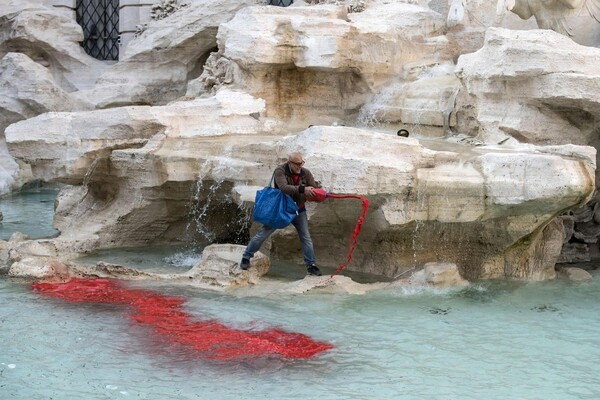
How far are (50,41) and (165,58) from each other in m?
2.56

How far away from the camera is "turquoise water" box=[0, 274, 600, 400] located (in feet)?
19.5

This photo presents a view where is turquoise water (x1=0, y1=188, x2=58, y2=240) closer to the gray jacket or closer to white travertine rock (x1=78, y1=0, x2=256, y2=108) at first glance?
white travertine rock (x1=78, y1=0, x2=256, y2=108)

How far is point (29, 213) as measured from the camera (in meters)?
13.2

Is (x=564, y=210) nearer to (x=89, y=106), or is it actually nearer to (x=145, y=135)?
(x=145, y=135)

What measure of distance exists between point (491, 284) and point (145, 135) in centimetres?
391

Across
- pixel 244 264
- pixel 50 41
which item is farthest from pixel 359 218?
pixel 50 41

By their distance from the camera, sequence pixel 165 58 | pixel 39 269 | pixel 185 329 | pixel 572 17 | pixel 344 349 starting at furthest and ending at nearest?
pixel 165 58 → pixel 572 17 → pixel 39 269 → pixel 185 329 → pixel 344 349

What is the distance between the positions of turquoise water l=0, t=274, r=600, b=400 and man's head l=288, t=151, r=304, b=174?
1065 mm

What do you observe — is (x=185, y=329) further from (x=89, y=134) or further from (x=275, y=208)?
(x=89, y=134)

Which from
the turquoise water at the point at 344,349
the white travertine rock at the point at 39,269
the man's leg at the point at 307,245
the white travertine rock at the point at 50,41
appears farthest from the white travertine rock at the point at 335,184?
the white travertine rock at the point at 50,41

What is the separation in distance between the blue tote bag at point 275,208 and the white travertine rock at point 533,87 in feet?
7.51

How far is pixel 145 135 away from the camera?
396 inches

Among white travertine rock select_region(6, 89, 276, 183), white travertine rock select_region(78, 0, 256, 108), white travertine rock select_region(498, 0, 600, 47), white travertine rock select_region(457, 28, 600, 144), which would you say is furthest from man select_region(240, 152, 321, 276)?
white travertine rock select_region(78, 0, 256, 108)

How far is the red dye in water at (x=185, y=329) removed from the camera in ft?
21.7
